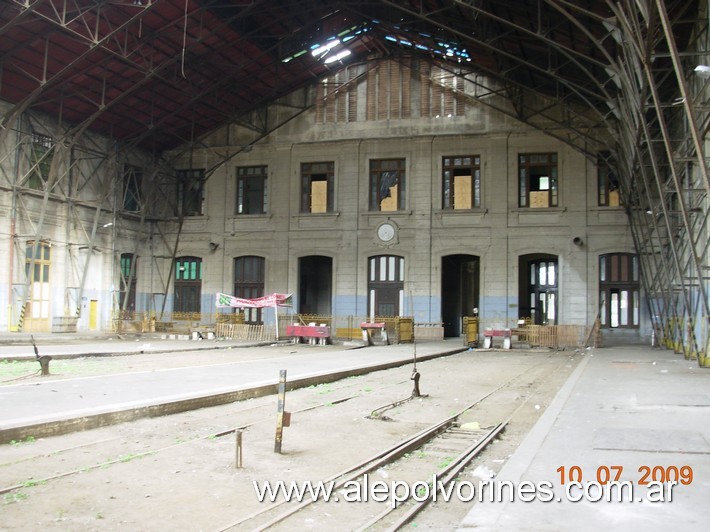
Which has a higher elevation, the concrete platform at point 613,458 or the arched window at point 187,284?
the arched window at point 187,284

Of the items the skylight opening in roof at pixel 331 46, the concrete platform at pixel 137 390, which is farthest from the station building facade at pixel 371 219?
the concrete platform at pixel 137 390

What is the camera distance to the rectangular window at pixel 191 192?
1300 inches

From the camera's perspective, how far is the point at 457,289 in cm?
3416

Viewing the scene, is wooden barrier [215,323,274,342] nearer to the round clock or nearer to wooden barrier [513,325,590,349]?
the round clock

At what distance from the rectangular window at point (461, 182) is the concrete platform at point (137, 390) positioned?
12817mm

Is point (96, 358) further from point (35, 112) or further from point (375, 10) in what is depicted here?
point (375, 10)

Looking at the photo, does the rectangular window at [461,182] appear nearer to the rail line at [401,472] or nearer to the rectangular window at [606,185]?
the rectangular window at [606,185]

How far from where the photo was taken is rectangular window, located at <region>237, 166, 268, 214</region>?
1278 inches

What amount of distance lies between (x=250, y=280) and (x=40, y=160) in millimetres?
10818

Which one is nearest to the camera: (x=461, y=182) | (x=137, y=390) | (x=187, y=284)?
(x=137, y=390)

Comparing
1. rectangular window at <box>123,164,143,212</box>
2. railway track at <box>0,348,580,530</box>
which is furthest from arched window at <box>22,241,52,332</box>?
railway track at <box>0,348,580,530</box>

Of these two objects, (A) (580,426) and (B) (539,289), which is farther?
(B) (539,289)

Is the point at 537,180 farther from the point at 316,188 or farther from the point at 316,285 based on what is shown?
the point at 316,285

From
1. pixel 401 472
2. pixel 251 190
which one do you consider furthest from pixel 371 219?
pixel 401 472
